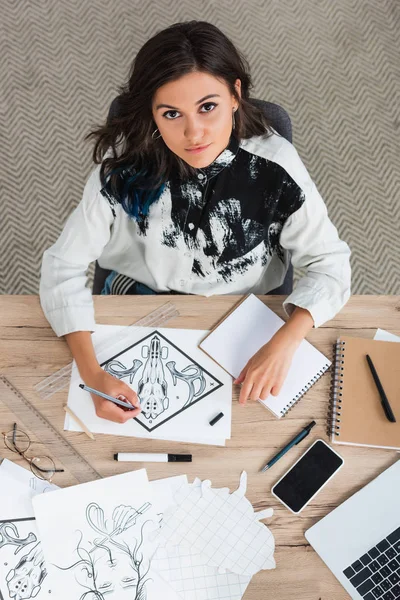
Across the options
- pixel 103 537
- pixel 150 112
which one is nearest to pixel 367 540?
pixel 103 537

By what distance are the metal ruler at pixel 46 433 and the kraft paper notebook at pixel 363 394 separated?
0.42 m

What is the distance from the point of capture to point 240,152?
1.13 meters

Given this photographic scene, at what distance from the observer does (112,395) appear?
1059 mm

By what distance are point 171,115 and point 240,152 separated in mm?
180

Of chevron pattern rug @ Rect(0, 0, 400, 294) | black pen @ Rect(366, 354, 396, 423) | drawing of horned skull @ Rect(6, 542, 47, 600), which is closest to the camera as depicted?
drawing of horned skull @ Rect(6, 542, 47, 600)

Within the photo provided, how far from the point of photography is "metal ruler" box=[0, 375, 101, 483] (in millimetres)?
1028

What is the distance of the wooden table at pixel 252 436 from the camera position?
A: 0.96 meters

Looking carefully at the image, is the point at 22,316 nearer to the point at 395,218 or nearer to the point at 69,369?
the point at 69,369

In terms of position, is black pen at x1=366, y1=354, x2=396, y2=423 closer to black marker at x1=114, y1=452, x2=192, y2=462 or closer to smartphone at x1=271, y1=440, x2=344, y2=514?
smartphone at x1=271, y1=440, x2=344, y2=514

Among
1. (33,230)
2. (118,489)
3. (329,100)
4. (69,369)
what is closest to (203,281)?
(69,369)

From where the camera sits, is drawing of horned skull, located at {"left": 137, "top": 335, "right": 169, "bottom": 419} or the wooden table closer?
the wooden table

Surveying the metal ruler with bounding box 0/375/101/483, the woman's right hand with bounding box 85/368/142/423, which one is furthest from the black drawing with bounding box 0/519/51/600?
the woman's right hand with bounding box 85/368/142/423

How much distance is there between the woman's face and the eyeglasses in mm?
551

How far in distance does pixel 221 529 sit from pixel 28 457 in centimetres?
34
